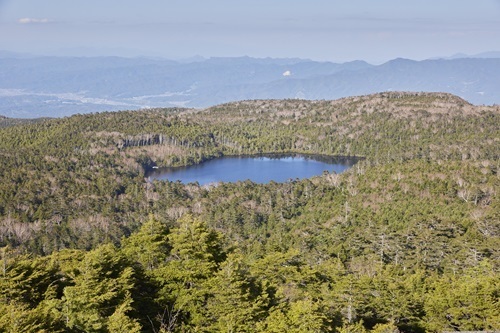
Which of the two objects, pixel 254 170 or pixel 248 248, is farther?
pixel 254 170

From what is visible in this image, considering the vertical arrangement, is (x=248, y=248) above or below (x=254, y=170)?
above

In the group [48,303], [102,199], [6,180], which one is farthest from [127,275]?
[6,180]

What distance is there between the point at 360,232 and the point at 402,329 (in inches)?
1302

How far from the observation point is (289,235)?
75500 mm

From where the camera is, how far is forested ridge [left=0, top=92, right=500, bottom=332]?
1062 inches

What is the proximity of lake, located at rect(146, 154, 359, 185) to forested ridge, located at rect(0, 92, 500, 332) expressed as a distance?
19983 mm

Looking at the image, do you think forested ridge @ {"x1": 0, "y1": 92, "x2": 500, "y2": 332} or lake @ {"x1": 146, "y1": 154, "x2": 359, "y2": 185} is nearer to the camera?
forested ridge @ {"x1": 0, "y1": 92, "x2": 500, "y2": 332}

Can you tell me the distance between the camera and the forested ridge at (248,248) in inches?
1062

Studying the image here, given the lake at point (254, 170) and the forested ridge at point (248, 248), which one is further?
the lake at point (254, 170)

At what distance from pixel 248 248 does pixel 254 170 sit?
111719 mm

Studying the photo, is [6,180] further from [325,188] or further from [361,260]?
[361,260]

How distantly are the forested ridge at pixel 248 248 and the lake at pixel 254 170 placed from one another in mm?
19983

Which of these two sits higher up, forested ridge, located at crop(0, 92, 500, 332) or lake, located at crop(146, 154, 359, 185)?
forested ridge, located at crop(0, 92, 500, 332)

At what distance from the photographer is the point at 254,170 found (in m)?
173
